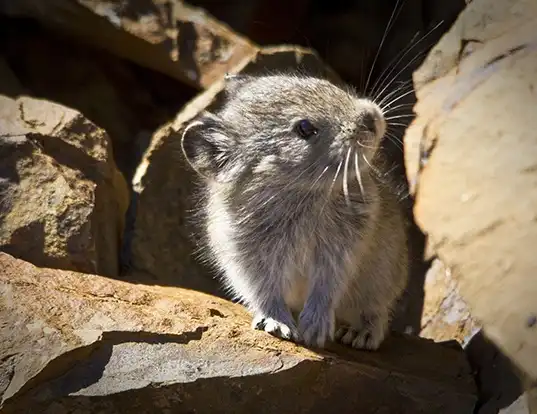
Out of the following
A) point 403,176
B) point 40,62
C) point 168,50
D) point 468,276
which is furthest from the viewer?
point 40,62

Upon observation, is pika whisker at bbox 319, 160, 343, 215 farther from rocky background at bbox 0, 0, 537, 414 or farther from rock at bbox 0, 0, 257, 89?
rock at bbox 0, 0, 257, 89

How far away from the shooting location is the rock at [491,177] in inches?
146

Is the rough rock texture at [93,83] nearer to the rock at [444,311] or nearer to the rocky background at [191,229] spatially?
the rocky background at [191,229]

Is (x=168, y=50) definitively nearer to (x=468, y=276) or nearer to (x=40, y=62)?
(x=40, y=62)

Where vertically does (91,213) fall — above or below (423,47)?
below

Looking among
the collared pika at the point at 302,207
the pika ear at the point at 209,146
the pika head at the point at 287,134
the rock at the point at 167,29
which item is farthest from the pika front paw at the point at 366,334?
the rock at the point at 167,29

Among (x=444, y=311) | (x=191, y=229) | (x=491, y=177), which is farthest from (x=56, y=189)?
(x=491, y=177)

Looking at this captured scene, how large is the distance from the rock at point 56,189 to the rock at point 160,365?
471mm

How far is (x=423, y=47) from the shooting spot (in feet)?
20.7

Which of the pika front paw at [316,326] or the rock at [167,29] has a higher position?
the rock at [167,29]

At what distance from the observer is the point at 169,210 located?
643 cm

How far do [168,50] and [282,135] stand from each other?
243cm

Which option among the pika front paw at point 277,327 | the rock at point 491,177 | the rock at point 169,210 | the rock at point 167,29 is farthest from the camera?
the rock at point 167,29

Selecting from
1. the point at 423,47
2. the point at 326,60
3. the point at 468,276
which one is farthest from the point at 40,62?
the point at 468,276
